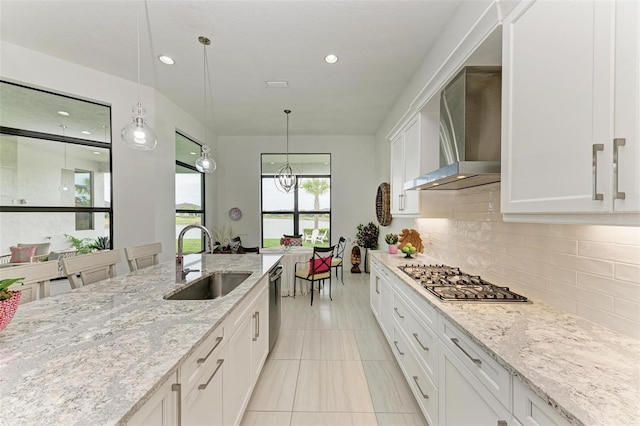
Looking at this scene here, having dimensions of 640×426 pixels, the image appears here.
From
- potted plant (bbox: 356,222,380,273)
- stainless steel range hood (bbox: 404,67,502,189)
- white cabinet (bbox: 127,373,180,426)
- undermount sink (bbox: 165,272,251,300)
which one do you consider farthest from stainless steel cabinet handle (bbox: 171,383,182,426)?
potted plant (bbox: 356,222,380,273)

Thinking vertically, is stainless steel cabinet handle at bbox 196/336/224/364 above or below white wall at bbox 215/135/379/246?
below

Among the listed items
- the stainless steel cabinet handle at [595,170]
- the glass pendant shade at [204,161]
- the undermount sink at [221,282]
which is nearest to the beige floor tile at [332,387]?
the undermount sink at [221,282]

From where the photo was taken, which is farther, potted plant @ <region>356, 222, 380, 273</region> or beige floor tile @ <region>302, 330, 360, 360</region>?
potted plant @ <region>356, 222, 380, 273</region>

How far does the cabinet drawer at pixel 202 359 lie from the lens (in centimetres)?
97

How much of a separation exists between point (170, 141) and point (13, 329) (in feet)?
12.6

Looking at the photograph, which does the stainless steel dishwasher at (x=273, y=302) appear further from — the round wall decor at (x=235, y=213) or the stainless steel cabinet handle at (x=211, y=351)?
the round wall decor at (x=235, y=213)

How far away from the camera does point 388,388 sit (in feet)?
7.00

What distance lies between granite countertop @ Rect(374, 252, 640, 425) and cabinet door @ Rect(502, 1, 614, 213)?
1.73 ft

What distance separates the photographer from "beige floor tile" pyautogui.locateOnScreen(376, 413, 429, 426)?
5.85 feet

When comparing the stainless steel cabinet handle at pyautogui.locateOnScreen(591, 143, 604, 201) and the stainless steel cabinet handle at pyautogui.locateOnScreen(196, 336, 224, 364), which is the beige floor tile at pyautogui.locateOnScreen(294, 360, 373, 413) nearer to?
the stainless steel cabinet handle at pyautogui.locateOnScreen(196, 336, 224, 364)

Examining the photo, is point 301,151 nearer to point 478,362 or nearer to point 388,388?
point 388,388

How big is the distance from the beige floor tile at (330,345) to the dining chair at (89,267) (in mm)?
1964

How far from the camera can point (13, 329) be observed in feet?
3.60

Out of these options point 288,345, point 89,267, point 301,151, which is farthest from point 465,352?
point 301,151
